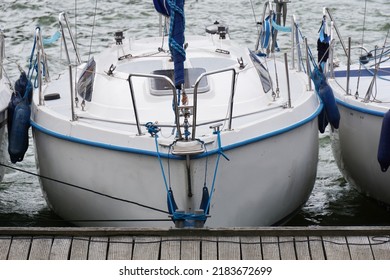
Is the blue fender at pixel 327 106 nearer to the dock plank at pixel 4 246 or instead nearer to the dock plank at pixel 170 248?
the dock plank at pixel 170 248

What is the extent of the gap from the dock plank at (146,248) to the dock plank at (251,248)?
613mm

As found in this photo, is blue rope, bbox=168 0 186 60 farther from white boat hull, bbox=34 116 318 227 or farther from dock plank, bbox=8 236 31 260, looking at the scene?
dock plank, bbox=8 236 31 260

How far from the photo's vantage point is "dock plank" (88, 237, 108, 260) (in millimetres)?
6762

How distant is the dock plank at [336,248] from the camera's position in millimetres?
6715

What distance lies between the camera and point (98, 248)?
6836 mm

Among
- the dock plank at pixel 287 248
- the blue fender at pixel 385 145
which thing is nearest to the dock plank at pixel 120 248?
the dock plank at pixel 287 248

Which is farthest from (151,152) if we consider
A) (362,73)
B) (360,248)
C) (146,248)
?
(362,73)

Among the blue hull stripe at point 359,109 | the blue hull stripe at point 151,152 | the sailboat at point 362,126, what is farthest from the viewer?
the sailboat at point 362,126

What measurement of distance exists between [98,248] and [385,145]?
2.68 meters

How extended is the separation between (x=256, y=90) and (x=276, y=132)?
30.2 inches

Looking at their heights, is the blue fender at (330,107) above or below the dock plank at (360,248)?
above

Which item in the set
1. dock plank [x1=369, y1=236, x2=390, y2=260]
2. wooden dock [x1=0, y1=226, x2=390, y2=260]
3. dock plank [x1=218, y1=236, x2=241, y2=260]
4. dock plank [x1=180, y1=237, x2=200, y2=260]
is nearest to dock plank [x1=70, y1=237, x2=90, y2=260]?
wooden dock [x1=0, y1=226, x2=390, y2=260]

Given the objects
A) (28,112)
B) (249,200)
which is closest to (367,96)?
(249,200)

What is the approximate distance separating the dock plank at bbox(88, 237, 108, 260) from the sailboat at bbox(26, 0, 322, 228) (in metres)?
0.61
